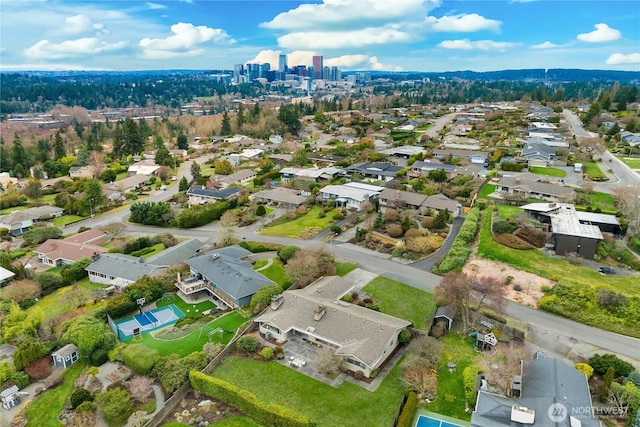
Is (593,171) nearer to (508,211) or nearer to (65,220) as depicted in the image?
(508,211)

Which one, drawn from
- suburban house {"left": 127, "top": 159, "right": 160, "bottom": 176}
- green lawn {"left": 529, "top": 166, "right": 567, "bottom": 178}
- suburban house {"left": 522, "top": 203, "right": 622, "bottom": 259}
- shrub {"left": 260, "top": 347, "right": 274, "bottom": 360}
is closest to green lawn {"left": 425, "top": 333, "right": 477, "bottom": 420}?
shrub {"left": 260, "top": 347, "right": 274, "bottom": 360}

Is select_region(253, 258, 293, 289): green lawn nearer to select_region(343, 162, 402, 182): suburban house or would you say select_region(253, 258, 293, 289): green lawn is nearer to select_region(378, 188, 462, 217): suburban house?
select_region(378, 188, 462, 217): suburban house

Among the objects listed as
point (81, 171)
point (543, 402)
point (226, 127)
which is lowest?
point (81, 171)

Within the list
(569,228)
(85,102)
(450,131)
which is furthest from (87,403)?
(85,102)

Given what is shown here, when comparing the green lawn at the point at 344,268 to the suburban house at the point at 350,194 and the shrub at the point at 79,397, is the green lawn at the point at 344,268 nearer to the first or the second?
the suburban house at the point at 350,194

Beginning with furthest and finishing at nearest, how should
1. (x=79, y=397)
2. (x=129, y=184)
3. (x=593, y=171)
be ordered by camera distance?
(x=129, y=184) < (x=593, y=171) < (x=79, y=397)

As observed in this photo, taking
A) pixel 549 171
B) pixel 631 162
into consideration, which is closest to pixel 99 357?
pixel 549 171

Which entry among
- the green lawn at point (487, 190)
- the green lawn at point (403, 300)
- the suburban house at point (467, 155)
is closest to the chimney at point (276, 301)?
the green lawn at point (403, 300)
